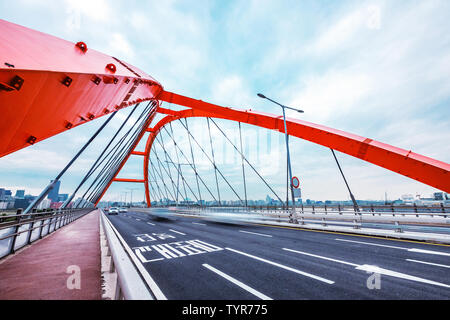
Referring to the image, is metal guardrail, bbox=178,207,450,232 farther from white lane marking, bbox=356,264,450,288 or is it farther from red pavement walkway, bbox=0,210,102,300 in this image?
red pavement walkway, bbox=0,210,102,300

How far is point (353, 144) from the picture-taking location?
46.2 feet

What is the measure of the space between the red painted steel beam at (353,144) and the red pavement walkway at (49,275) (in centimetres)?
1539

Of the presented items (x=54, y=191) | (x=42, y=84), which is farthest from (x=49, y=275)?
(x=54, y=191)

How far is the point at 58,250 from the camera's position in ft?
23.2

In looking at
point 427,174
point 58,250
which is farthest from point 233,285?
point 427,174

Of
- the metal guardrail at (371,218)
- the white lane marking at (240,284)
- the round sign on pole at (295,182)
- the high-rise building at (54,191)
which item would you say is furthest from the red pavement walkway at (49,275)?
the metal guardrail at (371,218)

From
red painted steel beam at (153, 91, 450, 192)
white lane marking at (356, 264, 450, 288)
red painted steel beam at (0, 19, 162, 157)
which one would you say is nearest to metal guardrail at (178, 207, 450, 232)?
red painted steel beam at (153, 91, 450, 192)

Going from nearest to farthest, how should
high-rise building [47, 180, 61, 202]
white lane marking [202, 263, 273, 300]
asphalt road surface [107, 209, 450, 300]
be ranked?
1. white lane marking [202, 263, 273, 300]
2. asphalt road surface [107, 209, 450, 300]
3. high-rise building [47, 180, 61, 202]

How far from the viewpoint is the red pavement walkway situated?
362 cm

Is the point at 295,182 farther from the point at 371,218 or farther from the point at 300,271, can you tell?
the point at 300,271

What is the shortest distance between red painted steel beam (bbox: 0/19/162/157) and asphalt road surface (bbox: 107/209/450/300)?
3.73 metres

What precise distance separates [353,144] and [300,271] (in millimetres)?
12108
